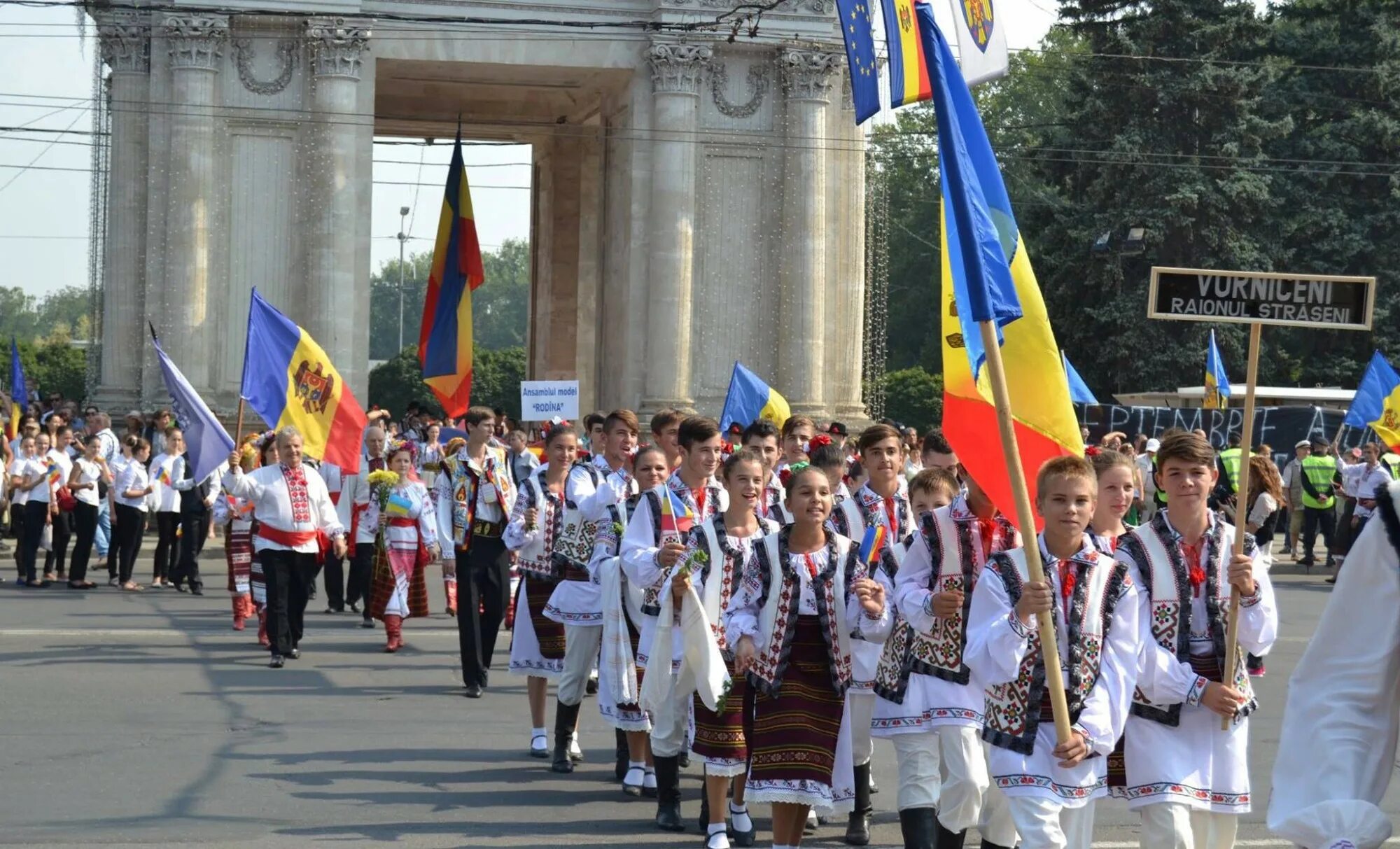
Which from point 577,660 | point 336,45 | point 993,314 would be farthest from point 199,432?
point 336,45

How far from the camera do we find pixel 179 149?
3338 centimetres

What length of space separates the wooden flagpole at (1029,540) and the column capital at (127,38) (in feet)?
97.2

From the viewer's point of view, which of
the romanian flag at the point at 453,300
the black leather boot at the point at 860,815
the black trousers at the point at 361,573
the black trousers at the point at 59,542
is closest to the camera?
the black leather boot at the point at 860,815

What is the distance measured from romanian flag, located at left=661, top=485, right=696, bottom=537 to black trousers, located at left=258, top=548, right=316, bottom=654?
6.57 m

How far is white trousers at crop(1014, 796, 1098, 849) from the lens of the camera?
6.75 m

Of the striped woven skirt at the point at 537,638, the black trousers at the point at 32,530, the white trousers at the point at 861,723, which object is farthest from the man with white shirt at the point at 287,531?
the white trousers at the point at 861,723

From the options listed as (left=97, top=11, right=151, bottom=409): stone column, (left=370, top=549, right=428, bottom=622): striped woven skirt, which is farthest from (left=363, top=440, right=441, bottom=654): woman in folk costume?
(left=97, top=11, right=151, bottom=409): stone column

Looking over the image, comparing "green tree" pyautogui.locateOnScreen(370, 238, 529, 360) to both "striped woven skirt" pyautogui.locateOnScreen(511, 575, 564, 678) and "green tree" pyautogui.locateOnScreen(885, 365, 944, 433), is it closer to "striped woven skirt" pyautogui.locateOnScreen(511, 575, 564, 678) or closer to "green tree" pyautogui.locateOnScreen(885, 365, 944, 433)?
"green tree" pyautogui.locateOnScreen(885, 365, 944, 433)

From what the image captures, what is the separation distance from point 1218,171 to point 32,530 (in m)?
35.2

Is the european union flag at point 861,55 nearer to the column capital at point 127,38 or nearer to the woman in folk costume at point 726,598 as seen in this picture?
the woman in folk costume at point 726,598

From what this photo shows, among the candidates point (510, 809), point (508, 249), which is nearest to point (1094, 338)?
point (510, 809)

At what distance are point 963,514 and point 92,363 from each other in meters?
30.5

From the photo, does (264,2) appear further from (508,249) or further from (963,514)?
(508,249)

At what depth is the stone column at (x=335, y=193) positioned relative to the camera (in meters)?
33.9
